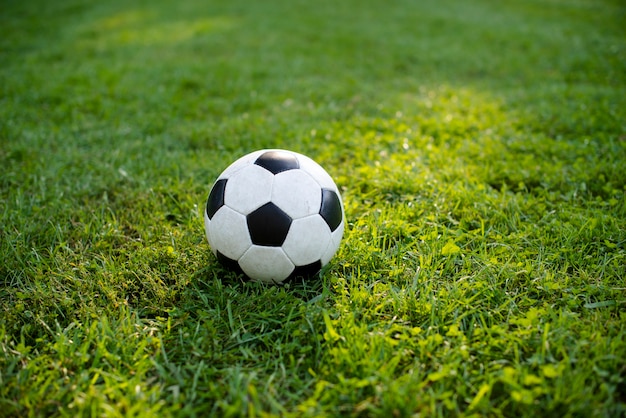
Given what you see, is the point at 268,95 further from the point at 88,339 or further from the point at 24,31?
the point at 24,31

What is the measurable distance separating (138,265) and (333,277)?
1.16 m

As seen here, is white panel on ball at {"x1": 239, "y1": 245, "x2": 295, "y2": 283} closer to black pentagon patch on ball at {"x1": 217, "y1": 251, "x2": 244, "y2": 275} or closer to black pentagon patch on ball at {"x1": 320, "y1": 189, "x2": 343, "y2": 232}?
black pentagon patch on ball at {"x1": 217, "y1": 251, "x2": 244, "y2": 275}

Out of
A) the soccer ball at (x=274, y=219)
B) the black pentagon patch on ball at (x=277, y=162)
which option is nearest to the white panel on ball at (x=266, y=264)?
the soccer ball at (x=274, y=219)

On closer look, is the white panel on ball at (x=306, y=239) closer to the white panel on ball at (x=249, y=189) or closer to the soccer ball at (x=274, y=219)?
the soccer ball at (x=274, y=219)

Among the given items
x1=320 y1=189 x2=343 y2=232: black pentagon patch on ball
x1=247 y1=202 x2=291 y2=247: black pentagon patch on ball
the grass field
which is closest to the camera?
the grass field

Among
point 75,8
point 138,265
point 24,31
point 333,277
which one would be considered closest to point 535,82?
point 333,277

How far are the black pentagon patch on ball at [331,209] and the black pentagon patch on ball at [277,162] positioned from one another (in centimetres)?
23

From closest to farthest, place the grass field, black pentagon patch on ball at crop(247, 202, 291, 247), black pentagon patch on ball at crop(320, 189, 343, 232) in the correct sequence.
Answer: the grass field, black pentagon patch on ball at crop(247, 202, 291, 247), black pentagon patch on ball at crop(320, 189, 343, 232)

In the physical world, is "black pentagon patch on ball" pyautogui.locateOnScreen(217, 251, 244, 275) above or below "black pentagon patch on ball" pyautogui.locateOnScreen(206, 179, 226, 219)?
below

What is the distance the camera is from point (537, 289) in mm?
2383

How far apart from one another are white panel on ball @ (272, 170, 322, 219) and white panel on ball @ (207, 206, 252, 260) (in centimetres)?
22

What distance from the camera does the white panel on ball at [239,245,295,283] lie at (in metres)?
2.26

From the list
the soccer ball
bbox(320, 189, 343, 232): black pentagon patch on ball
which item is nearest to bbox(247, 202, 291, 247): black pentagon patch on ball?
the soccer ball

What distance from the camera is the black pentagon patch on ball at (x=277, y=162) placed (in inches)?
93.4
